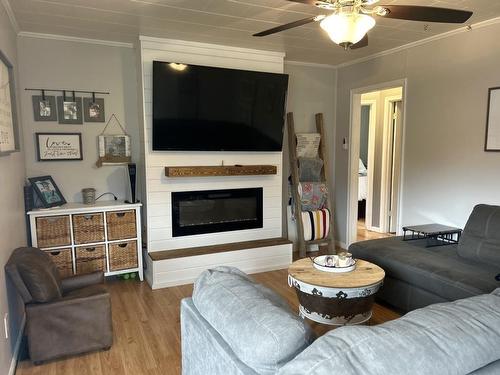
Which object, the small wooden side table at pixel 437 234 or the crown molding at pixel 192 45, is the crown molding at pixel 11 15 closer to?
the crown molding at pixel 192 45

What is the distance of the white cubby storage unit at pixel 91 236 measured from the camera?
11.2 ft

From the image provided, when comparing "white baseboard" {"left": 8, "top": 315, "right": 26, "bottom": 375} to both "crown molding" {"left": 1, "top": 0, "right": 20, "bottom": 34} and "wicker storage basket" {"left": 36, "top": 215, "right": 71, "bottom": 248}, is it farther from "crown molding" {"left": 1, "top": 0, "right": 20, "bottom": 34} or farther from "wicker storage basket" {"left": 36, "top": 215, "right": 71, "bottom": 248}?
"crown molding" {"left": 1, "top": 0, "right": 20, "bottom": 34}

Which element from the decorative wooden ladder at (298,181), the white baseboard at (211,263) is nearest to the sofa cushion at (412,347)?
the white baseboard at (211,263)

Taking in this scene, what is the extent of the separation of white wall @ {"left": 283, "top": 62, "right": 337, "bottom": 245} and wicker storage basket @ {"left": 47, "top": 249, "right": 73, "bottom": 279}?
8.39 feet

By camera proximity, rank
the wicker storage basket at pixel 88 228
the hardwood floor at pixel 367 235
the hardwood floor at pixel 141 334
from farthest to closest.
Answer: the hardwood floor at pixel 367 235
the wicker storage basket at pixel 88 228
the hardwood floor at pixel 141 334

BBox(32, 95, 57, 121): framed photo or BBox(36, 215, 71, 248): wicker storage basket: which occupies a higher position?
BBox(32, 95, 57, 121): framed photo

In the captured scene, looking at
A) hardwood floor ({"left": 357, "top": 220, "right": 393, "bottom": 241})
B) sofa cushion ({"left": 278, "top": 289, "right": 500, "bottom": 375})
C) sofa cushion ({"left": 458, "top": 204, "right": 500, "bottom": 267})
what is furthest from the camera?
hardwood floor ({"left": 357, "top": 220, "right": 393, "bottom": 241})

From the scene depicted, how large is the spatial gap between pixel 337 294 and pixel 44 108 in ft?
10.6

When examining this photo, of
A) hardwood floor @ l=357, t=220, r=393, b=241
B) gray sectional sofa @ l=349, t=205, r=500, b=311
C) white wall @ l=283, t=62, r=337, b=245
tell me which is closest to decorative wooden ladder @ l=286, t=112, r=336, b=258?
white wall @ l=283, t=62, r=337, b=245

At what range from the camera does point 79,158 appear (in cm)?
383

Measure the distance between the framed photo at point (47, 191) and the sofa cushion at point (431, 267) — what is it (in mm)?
2880

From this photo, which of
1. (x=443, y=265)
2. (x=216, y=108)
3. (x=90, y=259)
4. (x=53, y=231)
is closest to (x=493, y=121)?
(x=443, y=265)

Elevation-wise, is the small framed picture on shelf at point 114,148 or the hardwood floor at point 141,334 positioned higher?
the small framed picture on shelf at point 114,148

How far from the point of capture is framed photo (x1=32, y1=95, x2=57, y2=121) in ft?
11.9
